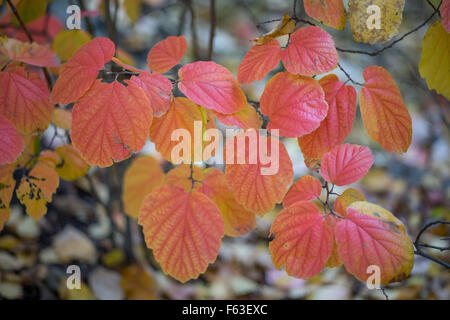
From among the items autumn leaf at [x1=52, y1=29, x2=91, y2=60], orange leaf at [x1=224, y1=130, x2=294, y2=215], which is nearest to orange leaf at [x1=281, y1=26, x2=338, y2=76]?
orange leaf at [x1=224, y1=130, x2=294, y2=215]

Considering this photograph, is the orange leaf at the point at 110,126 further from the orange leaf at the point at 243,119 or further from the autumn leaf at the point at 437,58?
the autumn leaf at the point at 437,58

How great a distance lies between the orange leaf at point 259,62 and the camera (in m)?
0.56

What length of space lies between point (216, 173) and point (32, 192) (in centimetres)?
36

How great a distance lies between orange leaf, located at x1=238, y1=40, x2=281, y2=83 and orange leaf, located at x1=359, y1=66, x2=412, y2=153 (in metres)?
0.16

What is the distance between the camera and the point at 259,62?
0.57 meters

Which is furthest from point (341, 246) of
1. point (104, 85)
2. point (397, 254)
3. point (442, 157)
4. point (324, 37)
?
point (442, 157)

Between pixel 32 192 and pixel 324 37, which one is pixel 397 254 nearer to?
pixel 324 37

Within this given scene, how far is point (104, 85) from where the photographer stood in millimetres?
541

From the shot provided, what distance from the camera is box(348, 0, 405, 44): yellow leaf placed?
0.55 metres

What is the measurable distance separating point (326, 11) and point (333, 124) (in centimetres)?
19

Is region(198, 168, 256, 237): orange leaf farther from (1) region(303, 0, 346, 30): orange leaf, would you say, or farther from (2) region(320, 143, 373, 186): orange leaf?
(1) region(303, 0, 346, 30): orange leaf

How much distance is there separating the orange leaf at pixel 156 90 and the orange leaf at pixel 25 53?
0.22 meters

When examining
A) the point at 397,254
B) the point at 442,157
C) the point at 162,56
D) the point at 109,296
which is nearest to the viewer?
the point at 397,254
